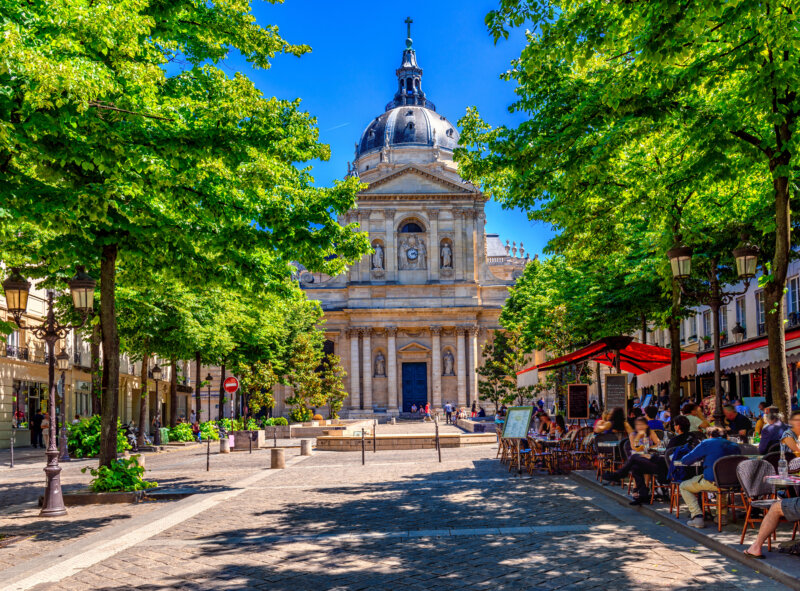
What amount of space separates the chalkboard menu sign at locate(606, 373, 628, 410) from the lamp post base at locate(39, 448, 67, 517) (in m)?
13.2

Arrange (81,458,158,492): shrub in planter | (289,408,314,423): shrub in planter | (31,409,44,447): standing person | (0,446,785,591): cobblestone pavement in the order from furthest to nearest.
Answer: (289,408,314,423): shrub in planter → (31,409,44,447): standing person → (81,458,158,492): shrub in planter → (0,446,785,591): cobblestone pavement

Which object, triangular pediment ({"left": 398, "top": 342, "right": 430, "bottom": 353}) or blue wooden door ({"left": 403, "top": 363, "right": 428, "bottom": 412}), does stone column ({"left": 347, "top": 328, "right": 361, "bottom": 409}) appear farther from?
blue wooden door ({"left": 403, "top": 363, "right": 428, "bottom": 412})

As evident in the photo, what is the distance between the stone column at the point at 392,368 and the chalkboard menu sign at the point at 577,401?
4858 centimetres

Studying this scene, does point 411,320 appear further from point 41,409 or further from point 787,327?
point 787,327

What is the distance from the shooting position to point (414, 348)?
71.3m

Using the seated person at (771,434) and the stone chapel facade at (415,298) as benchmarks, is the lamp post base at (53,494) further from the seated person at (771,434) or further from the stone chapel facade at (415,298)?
the stone chapel facade at (415,298)

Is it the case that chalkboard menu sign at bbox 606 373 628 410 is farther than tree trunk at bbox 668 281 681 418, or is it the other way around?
chalkboard menu sign at bbox 606 373 628 410

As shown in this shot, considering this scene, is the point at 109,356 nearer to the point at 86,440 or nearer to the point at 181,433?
the point at 86,440

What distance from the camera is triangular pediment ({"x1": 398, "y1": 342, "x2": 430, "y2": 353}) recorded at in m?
71.1

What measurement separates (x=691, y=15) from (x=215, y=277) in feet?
30.2

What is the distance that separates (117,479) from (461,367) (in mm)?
57145

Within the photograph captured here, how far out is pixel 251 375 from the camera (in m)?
44.7

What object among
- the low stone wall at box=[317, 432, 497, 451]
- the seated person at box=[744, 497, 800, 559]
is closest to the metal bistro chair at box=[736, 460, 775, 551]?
the seated person at box=[744, 497, 800, 559]

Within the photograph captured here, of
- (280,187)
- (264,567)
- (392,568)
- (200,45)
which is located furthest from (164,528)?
(200,45)
